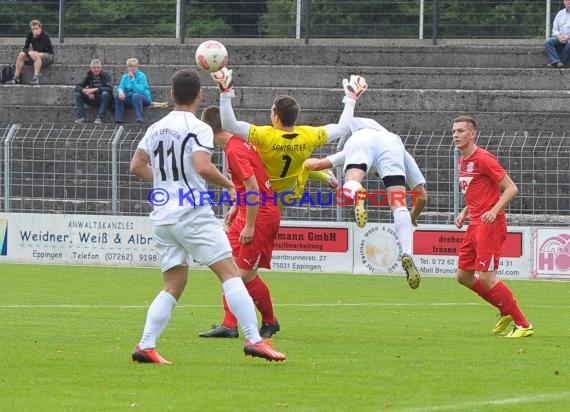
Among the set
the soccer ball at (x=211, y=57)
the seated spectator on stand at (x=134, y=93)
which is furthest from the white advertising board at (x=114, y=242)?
the soccer ball at (x=211, y=57)

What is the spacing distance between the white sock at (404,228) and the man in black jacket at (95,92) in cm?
1617

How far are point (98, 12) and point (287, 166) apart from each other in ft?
70.6

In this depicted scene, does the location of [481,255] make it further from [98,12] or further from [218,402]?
[98,12]

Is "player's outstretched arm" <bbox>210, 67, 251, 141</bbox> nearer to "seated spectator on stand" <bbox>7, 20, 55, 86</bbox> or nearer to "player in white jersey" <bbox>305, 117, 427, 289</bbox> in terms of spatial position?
"player in white jersey" <bbox>305, 117, 427, 289</bbox>

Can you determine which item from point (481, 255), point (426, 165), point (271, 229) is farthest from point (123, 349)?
point (426, 165)

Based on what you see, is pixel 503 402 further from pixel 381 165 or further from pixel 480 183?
pixel 480 183

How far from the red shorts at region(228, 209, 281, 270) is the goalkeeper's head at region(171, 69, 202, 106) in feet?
9.64

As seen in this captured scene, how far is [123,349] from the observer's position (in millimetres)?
10984

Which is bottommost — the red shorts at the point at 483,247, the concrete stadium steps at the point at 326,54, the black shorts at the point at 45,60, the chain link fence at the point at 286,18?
the red shorts at the point at 483,247

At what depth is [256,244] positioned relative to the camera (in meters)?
12.6

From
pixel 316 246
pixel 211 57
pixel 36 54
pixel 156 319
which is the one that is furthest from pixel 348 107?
pixel 36 54

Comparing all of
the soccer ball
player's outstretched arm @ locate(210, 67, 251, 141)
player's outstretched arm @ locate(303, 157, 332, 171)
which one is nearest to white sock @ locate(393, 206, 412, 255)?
player's outstretched arm @ locate(303, 157, 332, 171)

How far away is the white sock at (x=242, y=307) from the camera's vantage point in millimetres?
9672

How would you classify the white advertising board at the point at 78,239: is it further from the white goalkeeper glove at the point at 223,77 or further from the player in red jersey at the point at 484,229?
the white goalkeeper glove at the point at 223,77
